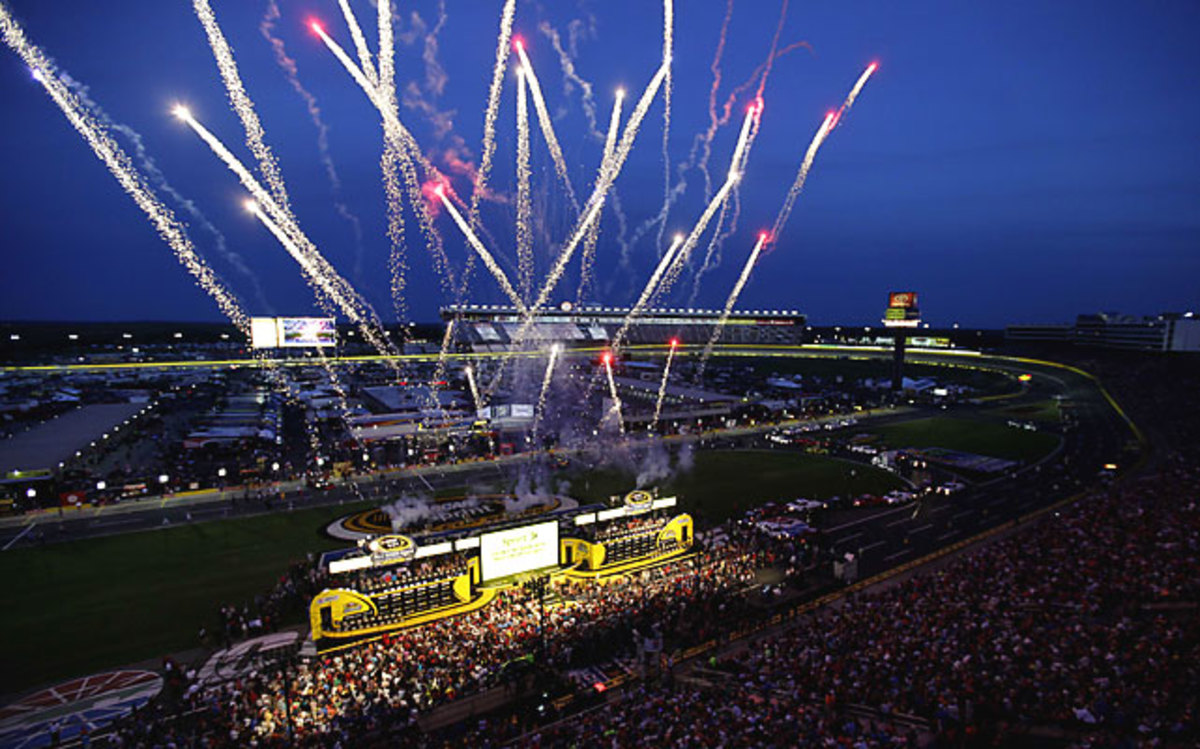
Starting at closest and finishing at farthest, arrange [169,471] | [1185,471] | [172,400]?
[1185,471], [169,471], [172,400]

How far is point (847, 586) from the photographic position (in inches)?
976

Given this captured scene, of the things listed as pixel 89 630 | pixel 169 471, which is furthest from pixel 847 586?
pixel 169 471

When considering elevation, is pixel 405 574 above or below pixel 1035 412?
above

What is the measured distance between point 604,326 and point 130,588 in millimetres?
122485

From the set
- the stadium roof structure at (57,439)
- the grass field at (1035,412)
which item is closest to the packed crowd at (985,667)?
the stadium roof structure at (57,439)

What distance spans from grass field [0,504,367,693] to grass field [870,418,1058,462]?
168 ft

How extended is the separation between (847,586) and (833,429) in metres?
40.7

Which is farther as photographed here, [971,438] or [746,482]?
[971,438]

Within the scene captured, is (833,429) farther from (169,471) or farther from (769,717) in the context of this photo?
(169,471)

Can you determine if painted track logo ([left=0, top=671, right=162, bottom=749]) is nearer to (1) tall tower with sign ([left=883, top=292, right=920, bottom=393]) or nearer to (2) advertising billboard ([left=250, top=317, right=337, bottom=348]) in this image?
(2) advertising billboard ([left=250, top=317, right=337, bottom=348])

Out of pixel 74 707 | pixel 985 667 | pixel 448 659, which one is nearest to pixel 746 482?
pixel 985 667

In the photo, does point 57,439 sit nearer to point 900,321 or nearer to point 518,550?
point 518,550

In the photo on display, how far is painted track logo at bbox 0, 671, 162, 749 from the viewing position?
15.5 meters

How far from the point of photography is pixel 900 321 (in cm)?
9275
